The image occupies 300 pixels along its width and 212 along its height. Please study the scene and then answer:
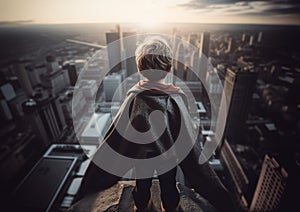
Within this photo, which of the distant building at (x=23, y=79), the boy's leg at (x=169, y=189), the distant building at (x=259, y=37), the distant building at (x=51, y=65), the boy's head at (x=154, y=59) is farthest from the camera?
the distant building at (x=259, y=37)

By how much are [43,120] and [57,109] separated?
3.34 feet

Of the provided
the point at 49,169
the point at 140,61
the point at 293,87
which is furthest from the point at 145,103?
the point at 293,87

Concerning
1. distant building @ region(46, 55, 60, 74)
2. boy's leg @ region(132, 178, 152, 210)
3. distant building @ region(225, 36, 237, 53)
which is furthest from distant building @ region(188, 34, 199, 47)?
distant building @ region(46, 55, 60, 74)

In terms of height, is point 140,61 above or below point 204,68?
A: above

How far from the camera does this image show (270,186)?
5.43 meters

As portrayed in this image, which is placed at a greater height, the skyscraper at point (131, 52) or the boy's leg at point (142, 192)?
the skyscraper at point (131, 52)

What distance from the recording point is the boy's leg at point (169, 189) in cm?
81

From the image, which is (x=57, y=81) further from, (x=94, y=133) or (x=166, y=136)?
(x=166, y=136)

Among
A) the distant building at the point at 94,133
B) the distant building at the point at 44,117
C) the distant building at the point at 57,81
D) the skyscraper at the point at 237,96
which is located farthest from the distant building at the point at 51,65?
the skyscraper at the point at 237,96

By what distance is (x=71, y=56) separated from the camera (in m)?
17.0

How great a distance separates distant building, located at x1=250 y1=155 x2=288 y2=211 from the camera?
4.91 meters

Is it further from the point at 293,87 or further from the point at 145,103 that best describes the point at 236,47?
the point at 145,103

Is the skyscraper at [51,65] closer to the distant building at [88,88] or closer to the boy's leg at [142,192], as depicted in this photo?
the distant building at [88,88]

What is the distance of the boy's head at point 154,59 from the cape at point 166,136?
0.20ft
